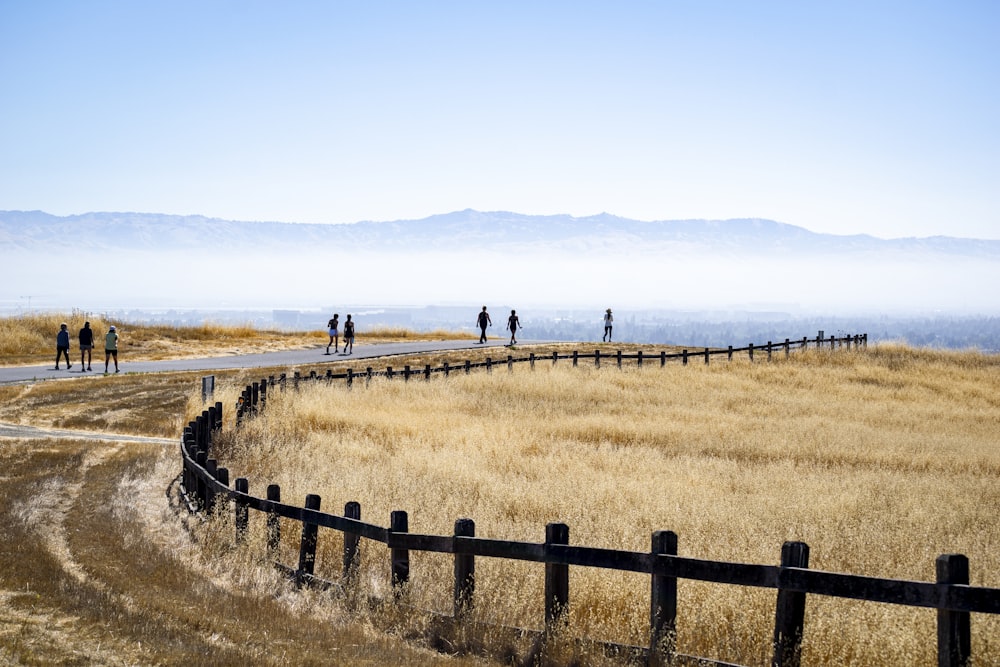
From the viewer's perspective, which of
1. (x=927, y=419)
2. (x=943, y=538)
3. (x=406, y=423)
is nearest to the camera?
(x=943, y=538)

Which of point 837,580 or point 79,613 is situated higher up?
point 837,580

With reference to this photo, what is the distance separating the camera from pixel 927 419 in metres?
25.8

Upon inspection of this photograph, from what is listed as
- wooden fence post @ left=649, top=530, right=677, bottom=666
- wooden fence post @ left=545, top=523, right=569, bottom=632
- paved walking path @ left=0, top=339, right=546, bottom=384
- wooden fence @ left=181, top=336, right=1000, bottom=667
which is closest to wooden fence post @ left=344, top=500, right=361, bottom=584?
wooden fence @ left=181, top=336, right=1000, bottom=667

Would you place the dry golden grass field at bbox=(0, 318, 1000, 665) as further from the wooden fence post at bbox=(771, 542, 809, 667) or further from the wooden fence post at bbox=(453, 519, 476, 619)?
the wooden fence post at bbox=(771, 542, 809, 667)

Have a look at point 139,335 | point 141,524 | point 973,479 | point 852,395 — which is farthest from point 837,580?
point 139,335

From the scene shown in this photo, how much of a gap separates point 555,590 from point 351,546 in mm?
2503

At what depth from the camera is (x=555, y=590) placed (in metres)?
7.93

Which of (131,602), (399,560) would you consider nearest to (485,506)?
(399,560)

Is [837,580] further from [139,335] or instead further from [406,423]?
[139,335]

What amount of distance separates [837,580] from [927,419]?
21.7 m

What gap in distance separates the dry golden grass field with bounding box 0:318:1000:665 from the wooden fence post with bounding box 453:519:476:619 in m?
0.30

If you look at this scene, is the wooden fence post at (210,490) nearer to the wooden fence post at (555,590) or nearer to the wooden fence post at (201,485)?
the wooden fence post at (201,485)

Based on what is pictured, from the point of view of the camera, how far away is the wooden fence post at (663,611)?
23.5 feet

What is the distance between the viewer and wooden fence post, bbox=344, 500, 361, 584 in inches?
366
